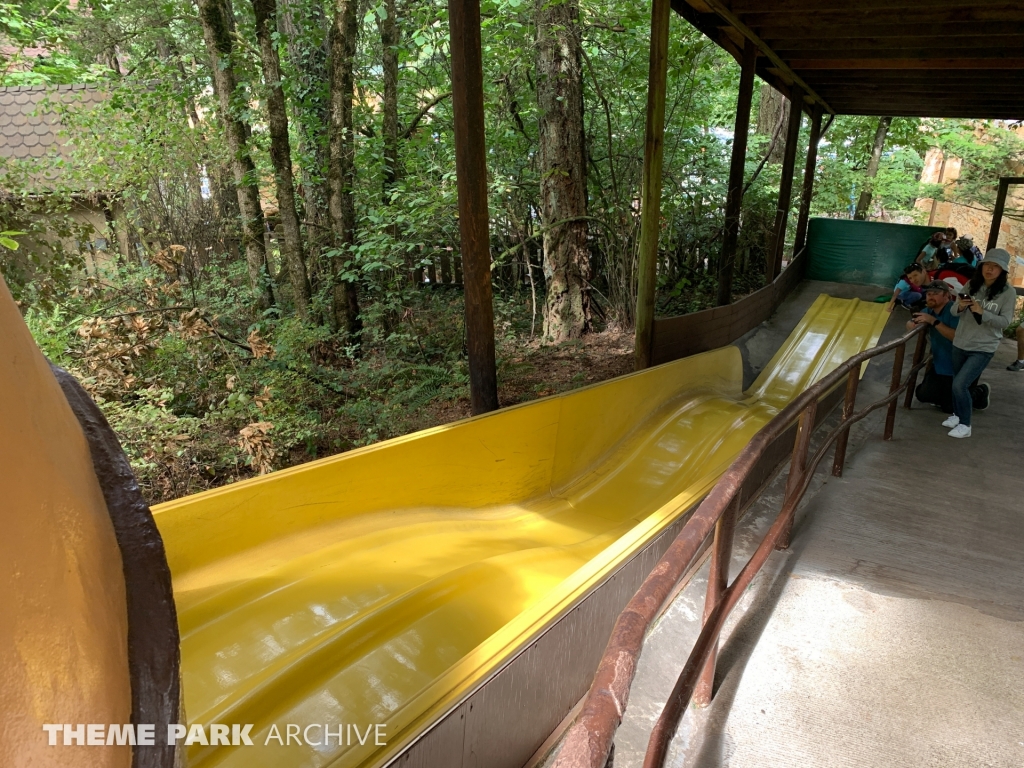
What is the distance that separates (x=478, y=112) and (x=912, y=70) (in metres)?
6.34

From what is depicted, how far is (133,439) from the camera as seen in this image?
14.5 feet

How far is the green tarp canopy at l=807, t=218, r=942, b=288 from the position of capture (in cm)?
955

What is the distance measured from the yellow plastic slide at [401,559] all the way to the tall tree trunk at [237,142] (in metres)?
5.17

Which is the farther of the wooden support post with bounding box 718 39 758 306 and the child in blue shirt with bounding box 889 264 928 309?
the child in blue shirt with bounding box 889 264 928 309

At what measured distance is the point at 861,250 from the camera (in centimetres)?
975

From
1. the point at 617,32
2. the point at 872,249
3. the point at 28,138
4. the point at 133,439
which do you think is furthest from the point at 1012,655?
the point at 28,138

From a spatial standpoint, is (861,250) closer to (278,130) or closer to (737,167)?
(737,167)

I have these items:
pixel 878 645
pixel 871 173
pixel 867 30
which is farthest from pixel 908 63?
pixel 871 173

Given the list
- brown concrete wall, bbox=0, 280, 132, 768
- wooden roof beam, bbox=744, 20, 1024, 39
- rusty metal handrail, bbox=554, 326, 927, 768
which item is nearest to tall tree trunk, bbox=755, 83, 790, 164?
wooden roof beam, bbox=744, 20, 1024, 39

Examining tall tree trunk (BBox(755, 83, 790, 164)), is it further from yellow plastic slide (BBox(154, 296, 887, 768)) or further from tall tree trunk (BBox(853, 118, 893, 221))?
yellow plastic slide (BBox(154, 296, 887, 768))

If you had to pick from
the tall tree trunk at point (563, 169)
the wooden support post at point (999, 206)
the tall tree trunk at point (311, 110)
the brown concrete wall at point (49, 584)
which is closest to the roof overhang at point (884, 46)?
the wooden support post at point (999, 206)

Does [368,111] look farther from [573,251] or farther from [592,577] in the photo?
[592,577]

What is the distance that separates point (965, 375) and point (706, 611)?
3527 mm

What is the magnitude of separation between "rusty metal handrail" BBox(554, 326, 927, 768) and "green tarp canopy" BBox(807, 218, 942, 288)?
25.8 feet
